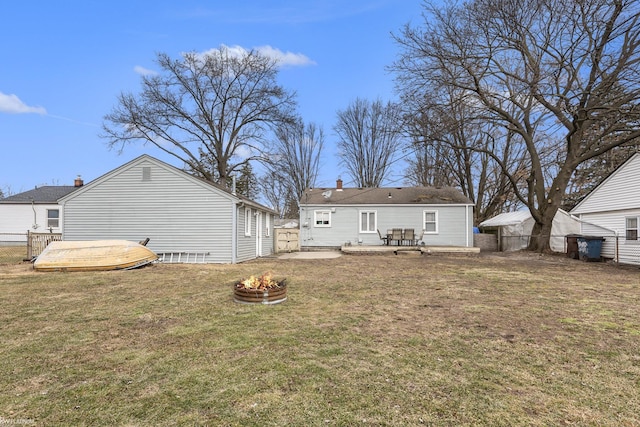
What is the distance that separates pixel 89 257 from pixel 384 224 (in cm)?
1539

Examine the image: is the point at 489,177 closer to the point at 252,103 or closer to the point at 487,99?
the point at 487,99

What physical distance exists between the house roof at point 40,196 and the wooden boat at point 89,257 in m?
14.3

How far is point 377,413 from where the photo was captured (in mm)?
2654

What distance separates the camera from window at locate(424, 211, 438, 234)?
829 inches

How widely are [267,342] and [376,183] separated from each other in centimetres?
3229

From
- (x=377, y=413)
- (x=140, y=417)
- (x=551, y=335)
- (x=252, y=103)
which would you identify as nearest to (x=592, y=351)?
(x=551, y=335)

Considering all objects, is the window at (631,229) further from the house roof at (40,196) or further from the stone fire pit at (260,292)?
the house roof at (40,196)

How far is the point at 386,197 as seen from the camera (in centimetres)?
2231

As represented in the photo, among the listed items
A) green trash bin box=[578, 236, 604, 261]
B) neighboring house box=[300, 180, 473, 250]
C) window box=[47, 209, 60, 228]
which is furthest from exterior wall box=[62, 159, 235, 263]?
green trash bin box=[578, 236, 604, 261]

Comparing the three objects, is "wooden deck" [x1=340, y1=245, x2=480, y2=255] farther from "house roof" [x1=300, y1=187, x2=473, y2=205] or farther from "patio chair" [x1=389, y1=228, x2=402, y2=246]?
"house roof" [x1=300, y1=187, x2=473, y2=205]

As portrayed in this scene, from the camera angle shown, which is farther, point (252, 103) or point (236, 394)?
point (252, 103)

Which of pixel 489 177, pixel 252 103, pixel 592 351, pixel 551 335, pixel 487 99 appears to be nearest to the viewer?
pixel 592 351

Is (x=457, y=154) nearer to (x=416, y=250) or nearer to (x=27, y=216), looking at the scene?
(x=416, y=250)

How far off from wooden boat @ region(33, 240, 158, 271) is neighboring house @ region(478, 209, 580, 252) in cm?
1972
